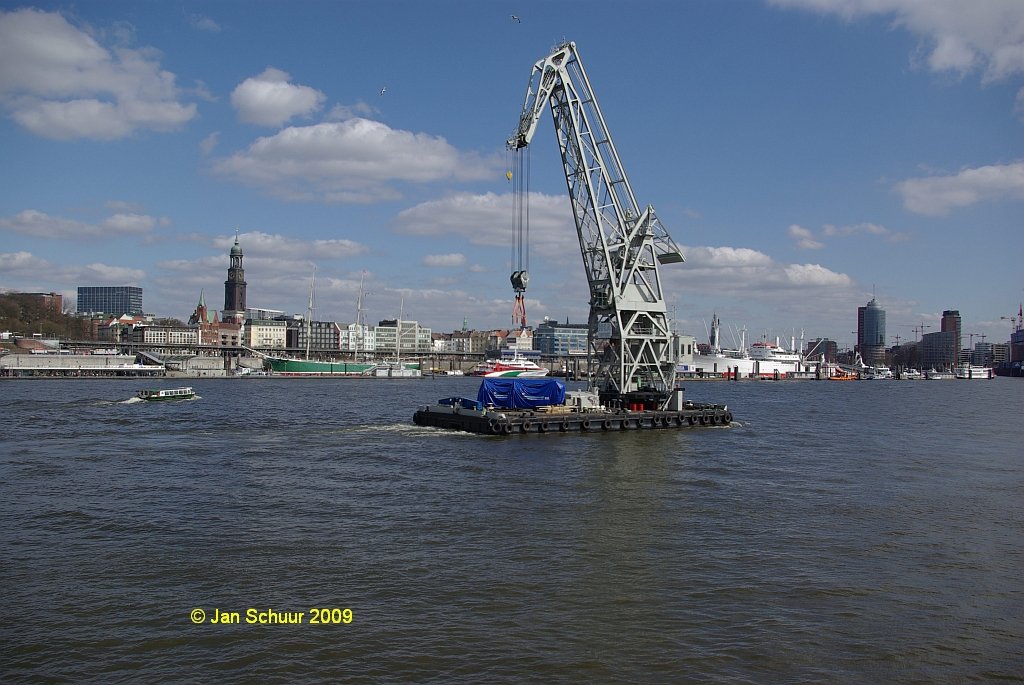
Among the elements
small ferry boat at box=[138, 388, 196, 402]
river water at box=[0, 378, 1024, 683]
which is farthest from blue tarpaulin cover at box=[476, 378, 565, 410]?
small ferry boat at box=[138, 388, 196, 402]

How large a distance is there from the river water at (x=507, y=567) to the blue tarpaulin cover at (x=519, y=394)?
38.4 feet

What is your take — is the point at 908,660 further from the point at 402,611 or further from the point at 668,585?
the point at 402,611

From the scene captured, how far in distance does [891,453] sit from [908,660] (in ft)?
109

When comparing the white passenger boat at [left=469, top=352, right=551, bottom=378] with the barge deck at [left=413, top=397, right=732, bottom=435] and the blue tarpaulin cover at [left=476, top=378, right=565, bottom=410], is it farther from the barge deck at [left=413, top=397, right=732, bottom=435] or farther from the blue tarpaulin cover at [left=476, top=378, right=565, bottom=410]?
the blue tarpaulin cover at [left=476, top=378, right=565, bottom=410]

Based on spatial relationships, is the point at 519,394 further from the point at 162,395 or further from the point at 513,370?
the point at 513,370

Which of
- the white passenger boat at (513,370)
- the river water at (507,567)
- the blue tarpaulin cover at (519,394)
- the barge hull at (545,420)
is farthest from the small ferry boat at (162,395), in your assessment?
the white passenger boat at (513,370)

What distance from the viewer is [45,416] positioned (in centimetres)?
6006

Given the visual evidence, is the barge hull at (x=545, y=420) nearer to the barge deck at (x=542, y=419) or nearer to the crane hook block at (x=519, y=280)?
the barge deck at (x=542, y=419)

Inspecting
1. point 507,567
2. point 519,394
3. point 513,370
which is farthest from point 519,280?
point 513,370

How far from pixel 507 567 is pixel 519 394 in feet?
110

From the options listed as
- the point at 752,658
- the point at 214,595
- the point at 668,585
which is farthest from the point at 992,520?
the point at 214,595

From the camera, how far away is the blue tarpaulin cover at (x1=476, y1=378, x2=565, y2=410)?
53312mm

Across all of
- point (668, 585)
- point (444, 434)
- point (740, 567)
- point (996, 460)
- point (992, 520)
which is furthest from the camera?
point (444, 434)

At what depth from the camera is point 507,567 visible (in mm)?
20047
